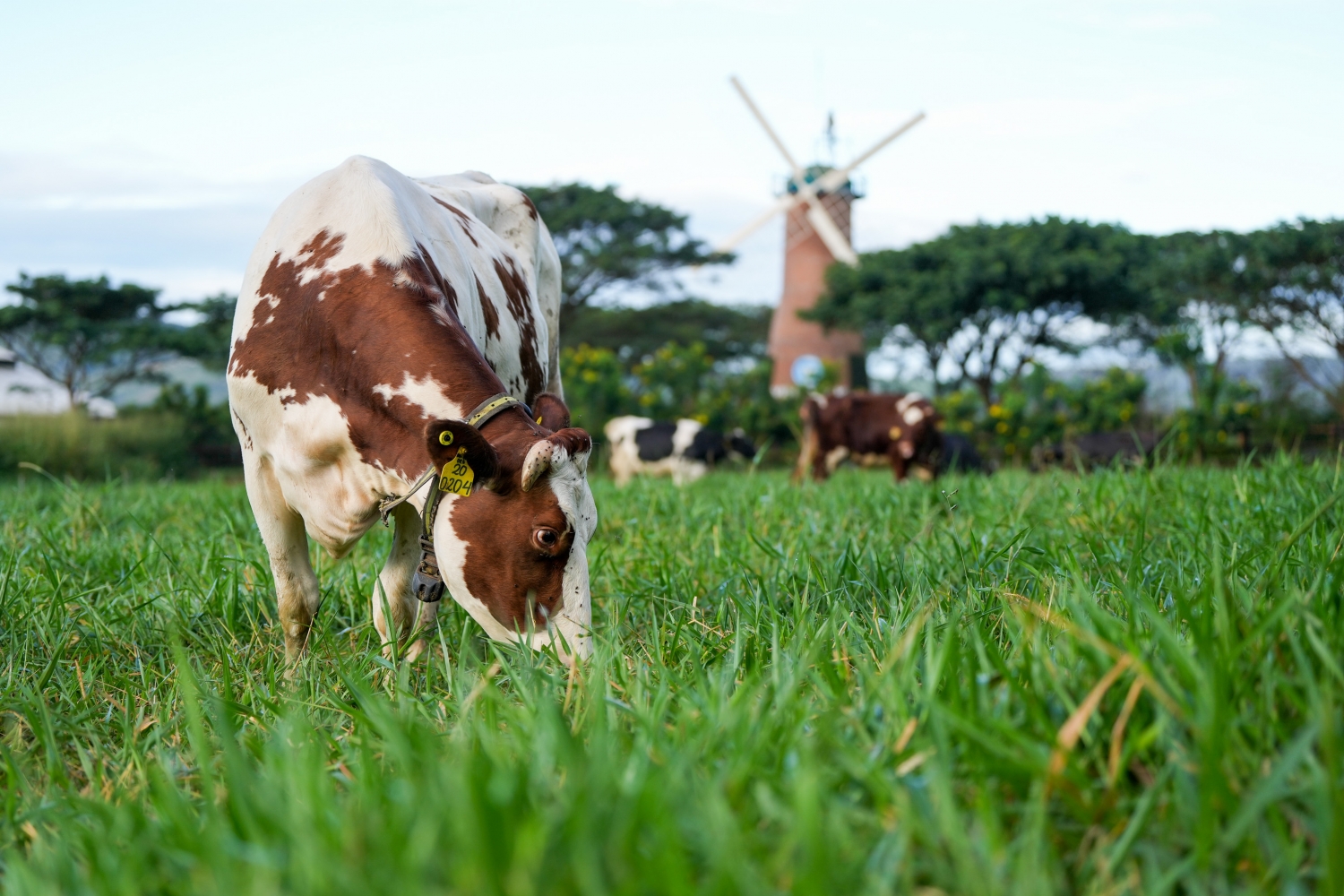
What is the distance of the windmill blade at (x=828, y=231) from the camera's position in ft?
97.5

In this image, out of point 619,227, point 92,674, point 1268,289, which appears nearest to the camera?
point 92,674

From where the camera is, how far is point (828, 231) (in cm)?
3036

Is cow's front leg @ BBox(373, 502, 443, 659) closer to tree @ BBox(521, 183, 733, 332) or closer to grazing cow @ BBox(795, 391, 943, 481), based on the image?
grazing cow @ BBox(795, 391, 943, 481)

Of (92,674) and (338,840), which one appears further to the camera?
(92,674)

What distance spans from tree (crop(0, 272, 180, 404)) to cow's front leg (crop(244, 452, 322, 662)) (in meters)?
26.8

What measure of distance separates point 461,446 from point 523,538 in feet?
0.92

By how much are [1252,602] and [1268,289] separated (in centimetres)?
2326

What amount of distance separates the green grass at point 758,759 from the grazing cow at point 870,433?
9.03 m

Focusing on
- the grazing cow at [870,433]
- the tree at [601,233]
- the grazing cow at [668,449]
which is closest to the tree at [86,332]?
the tree at [601,233]

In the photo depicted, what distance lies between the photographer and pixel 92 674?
2.53m

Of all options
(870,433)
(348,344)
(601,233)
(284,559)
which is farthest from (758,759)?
(601,233)

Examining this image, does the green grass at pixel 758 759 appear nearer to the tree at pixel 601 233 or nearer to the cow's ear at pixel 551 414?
the cow's ear at pixel 551 414

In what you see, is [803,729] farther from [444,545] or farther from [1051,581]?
[444,545]

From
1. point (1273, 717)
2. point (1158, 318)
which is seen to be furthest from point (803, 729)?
point (1158, 318)
